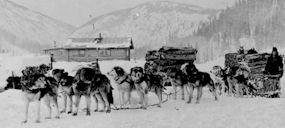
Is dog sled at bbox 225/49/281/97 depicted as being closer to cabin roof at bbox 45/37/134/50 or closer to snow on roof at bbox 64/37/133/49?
snow on roof at bbox 64/37/133/49

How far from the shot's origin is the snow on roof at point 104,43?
59.9 m

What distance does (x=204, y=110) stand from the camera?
13.8 metres

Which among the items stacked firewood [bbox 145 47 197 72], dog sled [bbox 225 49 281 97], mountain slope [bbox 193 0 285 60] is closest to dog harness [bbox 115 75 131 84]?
dog sled [bbox 225 49 281 97]

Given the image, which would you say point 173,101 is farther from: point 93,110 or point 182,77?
point 93,110

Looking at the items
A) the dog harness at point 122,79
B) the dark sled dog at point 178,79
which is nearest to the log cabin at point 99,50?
the dark sled dog at point 178,79

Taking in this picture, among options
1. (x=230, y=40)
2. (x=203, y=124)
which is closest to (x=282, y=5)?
(x=230, y=40)

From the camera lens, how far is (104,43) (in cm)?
6112

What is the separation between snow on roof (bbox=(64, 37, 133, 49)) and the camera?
5988cm

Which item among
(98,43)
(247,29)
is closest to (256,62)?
(98,43)

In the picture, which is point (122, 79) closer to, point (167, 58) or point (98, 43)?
point (167, 58)

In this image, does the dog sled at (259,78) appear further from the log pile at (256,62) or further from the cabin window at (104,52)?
the cabin window at (104,52)

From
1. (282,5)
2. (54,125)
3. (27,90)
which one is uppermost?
(282,5)

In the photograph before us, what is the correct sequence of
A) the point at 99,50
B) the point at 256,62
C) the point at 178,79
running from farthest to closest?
the point at 99,50 → the point at 256,62 → the point at 178,79

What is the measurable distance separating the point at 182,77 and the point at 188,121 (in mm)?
7031
